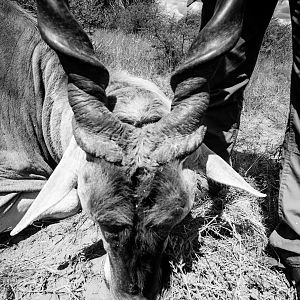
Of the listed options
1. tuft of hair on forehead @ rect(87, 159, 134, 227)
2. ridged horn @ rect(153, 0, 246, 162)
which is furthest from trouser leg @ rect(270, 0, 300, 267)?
tuft of hair on forehead @ rect(87, 159, 134, 227)

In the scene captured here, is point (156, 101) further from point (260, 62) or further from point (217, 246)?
point (260, 62)

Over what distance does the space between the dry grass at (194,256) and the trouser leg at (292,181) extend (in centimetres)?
31

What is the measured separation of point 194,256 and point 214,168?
3.98ft

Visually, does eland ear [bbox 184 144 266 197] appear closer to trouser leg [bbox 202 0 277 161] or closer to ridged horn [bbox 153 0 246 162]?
ridged horn [bbox 153 0 246 162]

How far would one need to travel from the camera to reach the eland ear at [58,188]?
311cm

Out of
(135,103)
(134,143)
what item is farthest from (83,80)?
(134,143)

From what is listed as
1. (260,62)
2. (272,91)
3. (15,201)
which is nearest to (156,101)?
(15,201)

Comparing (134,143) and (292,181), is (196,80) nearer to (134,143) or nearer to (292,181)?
(134,143)

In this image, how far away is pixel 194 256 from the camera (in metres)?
4.02

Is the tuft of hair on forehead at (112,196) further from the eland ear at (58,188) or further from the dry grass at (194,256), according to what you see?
the dry grass at (194,256)

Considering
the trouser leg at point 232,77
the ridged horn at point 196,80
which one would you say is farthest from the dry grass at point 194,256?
the ridged horn at point 196,80

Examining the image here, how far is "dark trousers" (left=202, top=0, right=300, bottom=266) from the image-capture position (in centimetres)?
362

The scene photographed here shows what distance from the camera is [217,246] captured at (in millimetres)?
4137

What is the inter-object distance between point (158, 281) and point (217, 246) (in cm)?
105
